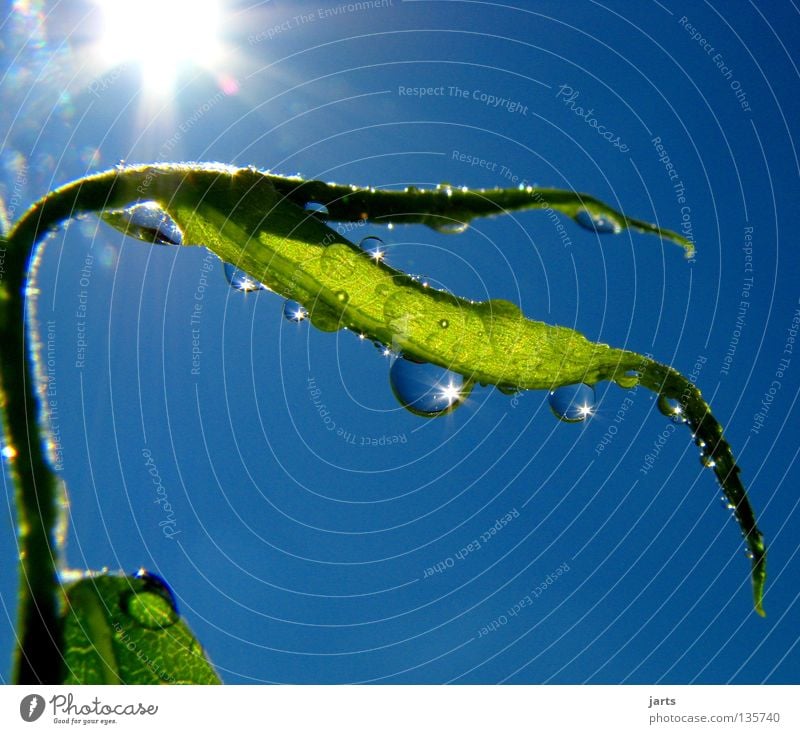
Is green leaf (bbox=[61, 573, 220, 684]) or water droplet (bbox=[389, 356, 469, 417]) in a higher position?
water droplet (bbox=[389, 356, 469, 417])

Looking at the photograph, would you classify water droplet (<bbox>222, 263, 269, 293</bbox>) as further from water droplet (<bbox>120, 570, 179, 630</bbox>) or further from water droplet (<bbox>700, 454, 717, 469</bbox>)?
water droplet (<bbox>700, 454, 717, 469</bbox>)

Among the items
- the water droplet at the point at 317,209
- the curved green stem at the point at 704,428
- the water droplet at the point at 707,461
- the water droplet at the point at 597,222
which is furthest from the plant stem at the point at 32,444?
the water droplet at the point at 707,461

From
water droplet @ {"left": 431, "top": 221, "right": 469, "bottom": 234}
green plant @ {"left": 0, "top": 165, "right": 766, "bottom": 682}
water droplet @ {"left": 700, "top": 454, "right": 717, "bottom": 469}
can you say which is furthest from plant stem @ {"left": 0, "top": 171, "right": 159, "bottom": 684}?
water droplet @ {"left": 700, "top": 454, "right": 717, "bottom": 469}

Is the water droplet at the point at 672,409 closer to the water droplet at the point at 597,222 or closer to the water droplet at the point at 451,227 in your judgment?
the water droplet at the point at 597,222

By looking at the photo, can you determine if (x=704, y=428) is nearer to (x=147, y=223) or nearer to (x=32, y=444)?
(x=147, y=223)

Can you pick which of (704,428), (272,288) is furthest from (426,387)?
(704,428)

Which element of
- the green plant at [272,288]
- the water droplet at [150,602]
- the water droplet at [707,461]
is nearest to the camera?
Result: the green plant at [272,288]
